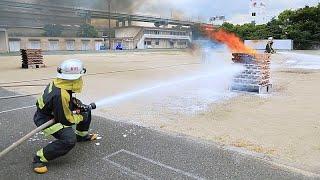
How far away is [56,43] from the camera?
48.6m

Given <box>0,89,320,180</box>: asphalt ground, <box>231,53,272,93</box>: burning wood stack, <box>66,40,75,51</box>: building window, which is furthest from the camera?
<box>66,40,75,51</box>: building window

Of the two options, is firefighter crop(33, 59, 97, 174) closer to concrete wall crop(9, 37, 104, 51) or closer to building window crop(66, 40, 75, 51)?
concrete wall crop(9, 37, 104, 51)

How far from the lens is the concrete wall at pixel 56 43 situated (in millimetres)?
44622

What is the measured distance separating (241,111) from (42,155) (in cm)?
445

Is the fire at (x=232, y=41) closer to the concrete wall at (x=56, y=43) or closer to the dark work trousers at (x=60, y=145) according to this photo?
the dark work trousers at (x=60, y=145)

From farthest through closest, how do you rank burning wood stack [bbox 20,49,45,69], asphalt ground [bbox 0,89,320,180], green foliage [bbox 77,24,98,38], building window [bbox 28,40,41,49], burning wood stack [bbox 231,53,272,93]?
1. building window [bbox 28,40,41,49]
2. burning wood stack [bbox 20,49,45,69]
3. green foliage [bbox 77,24,98,38]
4. burning wood stack [bbox 231,53,272,93]
5. asphalt ground [bbox 0,89,320,180]

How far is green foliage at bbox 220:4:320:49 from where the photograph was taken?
145 ft

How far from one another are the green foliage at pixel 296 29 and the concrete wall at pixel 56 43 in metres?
23.8

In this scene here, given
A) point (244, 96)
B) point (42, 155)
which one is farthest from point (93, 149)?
point (244, 96)

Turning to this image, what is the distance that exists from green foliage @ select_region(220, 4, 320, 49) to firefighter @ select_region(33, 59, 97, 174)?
3936 centimetres

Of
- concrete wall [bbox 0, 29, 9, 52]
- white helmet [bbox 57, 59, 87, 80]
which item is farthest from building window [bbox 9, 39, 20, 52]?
white helmet [bbox 57, 59, 87, 80]

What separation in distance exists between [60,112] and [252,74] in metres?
6.53

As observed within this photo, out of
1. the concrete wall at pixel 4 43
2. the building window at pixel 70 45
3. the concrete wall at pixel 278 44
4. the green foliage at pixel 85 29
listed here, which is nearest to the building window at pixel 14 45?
the concrete wall at pixel 4 43

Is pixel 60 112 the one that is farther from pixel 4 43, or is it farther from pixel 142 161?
pixel 4 43
